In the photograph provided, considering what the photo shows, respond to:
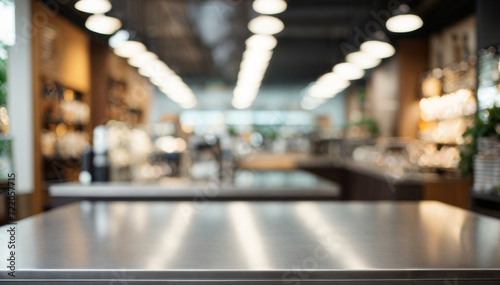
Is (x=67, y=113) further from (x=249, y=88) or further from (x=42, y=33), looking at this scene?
(x=249, y=88)

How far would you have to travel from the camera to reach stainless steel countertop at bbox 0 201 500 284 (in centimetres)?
109

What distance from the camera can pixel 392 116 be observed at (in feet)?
29.3

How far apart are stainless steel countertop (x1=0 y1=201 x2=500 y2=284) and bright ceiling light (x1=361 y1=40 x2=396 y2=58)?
102 inches

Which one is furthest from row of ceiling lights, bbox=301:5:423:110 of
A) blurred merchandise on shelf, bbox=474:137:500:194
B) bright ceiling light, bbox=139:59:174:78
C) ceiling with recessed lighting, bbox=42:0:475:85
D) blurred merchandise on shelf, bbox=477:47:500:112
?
bright ceiling light, bbox=139:59:174:78

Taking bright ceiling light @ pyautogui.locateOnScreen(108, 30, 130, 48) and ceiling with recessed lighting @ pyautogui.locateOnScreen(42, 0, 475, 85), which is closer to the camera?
bright ceiling light @ pyautogui.locateOnScreen(108, 30, 130, 48)

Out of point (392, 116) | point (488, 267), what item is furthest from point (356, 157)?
point (488, 267)

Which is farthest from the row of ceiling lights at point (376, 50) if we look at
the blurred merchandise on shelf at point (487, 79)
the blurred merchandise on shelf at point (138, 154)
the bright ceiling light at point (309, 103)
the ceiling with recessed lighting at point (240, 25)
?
the bright ceiling light at point (309, 103)

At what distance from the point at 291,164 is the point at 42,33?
17.1 feet

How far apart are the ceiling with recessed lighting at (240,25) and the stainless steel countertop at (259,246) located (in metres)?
2.03

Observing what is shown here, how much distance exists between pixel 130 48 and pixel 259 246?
12.1ft

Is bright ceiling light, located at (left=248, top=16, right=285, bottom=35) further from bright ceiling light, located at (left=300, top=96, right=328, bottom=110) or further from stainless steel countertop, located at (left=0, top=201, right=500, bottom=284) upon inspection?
bright ceiling light, located at (left=300, top=96, right=328, bottom=110)

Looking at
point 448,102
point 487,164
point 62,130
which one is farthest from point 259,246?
point 448,102

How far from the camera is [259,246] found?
1312 millimetres

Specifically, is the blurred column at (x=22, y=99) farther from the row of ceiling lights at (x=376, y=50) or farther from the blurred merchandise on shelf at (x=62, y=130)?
the row of ceiling lights at (x=376, y=50)
